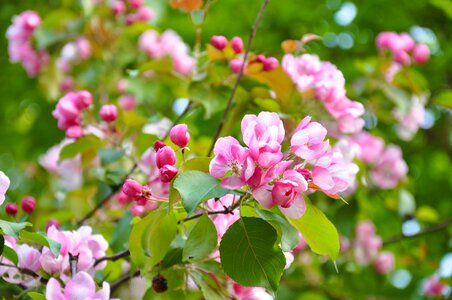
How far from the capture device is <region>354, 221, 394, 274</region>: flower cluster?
323cm

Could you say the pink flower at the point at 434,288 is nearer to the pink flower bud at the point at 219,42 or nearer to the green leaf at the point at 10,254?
the pink flower bud at the point at 219,42

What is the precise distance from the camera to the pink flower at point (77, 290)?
1254 mm

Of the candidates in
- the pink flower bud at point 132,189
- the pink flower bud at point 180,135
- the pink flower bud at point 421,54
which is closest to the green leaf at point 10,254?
the pink flower bud at point 132,189

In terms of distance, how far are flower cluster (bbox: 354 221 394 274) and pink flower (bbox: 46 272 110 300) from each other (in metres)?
2.14

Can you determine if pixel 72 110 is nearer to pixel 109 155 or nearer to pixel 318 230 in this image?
pixel 109 155

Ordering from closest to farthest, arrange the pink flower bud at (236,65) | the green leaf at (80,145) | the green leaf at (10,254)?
the green leaf at (10,254)
the pink flower bud at (236,65)
the green leaf at (80,145)

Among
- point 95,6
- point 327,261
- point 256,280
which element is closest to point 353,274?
point 327,261

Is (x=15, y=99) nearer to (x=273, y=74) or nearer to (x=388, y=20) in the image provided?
(x=388, y=20)

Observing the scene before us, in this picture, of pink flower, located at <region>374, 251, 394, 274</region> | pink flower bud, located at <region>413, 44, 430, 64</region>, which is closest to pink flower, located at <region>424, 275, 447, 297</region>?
pink flower, located at <region>374, 251, 394, 274</region>

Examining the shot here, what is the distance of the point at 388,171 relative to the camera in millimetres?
2938

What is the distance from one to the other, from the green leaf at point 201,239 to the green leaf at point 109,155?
74 centimetres

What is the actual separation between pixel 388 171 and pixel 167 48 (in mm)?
1208

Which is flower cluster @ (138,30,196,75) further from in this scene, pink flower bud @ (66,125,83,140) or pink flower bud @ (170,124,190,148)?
pink flower bud @ (170,124,190,148)

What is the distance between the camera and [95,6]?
10.7ft
